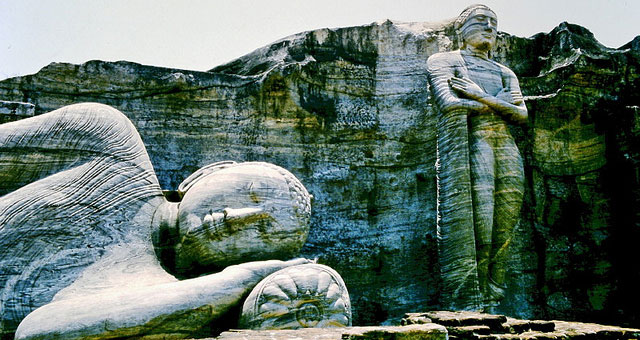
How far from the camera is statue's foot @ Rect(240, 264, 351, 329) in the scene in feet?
14.5

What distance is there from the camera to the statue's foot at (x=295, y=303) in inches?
174

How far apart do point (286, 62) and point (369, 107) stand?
105 centimetres

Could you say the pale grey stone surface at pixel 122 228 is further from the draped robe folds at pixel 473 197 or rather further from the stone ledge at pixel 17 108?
the draped robe folds at pixel 473 197

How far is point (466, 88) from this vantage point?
6.84m

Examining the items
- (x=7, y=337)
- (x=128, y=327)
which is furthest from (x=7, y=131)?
(x=128, y=327)

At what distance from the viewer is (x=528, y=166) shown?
8180 millimetres

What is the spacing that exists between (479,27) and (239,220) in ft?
11.6

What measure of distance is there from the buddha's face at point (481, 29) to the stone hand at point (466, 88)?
0.52m

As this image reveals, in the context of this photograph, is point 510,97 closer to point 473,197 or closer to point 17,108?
point 473,197

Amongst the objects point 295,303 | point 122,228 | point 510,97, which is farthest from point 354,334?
point 510,97

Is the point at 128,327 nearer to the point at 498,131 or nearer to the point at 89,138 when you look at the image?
the point at 89,138

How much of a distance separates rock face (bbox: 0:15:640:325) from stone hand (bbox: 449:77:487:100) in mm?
1094

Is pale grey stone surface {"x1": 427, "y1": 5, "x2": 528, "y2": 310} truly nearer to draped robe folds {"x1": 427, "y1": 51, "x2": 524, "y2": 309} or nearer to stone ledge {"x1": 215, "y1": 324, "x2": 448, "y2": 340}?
draped robe folds {"x1": 427, "y1": 51, "x2": 524, "y2": 309}

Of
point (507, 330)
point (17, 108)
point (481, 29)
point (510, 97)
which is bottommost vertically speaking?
point (507, 330)
